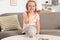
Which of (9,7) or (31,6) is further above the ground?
(31,6)

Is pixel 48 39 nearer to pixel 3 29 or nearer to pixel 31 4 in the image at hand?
pixel 31 4

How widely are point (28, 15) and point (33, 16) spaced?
91 millimetres

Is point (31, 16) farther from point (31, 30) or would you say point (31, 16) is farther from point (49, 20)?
point (49, 20)

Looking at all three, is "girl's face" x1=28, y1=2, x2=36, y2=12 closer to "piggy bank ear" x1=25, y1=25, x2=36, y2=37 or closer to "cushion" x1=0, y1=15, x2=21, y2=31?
"piggy bank ear" x1=25, y1=25, x2=36, y2=37

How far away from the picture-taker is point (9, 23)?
3346mm

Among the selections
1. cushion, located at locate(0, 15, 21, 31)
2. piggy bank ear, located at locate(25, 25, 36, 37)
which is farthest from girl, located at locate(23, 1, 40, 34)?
cushion, located at locate(0, 15, 21, 31)

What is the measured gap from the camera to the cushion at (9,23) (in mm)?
3271

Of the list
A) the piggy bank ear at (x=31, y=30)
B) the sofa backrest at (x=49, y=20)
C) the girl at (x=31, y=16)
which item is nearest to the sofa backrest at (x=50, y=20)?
the sofa backrest at (x=49, y=20)

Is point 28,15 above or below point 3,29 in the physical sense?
above

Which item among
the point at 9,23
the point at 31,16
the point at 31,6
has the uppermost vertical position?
Result: the point at 31,6

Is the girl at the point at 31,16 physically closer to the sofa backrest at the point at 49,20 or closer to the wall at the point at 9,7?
the sofa backrest at the point at 49,20

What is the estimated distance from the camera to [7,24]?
10.9 ft

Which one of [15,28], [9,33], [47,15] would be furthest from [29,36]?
[47,15]

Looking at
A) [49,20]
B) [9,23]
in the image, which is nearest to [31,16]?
[9,23]
